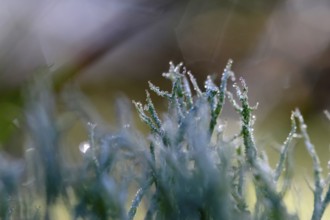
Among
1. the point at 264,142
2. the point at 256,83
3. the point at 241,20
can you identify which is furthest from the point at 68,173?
the point at 241,20

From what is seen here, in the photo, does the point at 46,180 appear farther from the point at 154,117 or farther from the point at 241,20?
the point at 241,20

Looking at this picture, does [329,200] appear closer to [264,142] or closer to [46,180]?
[264,142]

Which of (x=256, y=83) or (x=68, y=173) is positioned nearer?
(x=68, y=173)

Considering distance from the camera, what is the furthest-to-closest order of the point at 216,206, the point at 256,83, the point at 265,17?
the point at 265,17, the point at 256,83, the point at 216,206

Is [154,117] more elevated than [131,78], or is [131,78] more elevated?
[131,78]

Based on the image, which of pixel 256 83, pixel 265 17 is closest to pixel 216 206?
pixel 256 83

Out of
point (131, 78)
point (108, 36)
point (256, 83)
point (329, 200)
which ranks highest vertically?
point (108, 36)

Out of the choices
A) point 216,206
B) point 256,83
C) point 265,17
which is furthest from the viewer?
point 265,17
